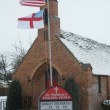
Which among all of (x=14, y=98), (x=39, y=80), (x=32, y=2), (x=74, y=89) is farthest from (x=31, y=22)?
(x=39, y=80)

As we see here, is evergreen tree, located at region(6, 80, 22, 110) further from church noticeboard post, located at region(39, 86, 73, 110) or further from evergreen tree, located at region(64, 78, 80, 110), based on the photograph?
church noticeboard post, located at region(39, 86, 73, 110)

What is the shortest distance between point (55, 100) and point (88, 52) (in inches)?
644

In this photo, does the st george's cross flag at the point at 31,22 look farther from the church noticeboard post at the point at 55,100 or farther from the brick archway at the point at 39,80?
the church noticeboard post at the point at 55,100

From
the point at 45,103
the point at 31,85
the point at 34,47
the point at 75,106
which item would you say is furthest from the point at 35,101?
the point at 45,103

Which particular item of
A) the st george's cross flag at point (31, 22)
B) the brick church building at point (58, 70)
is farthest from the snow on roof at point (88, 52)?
the st george's cross flag at point (31, 22)

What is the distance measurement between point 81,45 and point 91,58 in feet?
5.62

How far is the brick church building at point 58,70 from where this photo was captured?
24.5m

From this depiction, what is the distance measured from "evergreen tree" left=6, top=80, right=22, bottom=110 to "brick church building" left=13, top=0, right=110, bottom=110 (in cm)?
158

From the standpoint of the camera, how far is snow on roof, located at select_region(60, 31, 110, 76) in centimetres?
2638

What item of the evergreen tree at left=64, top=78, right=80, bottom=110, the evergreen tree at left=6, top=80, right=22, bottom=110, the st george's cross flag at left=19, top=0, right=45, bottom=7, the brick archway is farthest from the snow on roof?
the st george's cross flag at left=19, top=0, right=45, bottom=7

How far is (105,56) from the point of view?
103 feet

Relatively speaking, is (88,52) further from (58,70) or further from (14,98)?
(14,98)

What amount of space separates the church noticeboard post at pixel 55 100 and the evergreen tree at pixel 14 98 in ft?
45.4

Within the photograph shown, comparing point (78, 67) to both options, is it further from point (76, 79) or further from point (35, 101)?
point (35, 101)
